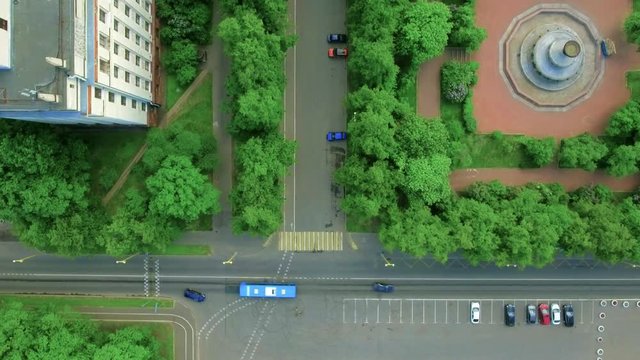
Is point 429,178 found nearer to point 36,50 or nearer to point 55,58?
point 55,58

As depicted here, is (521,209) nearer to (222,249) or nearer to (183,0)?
(222,249)

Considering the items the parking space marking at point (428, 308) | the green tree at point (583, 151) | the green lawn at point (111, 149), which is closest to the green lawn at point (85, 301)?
the green lawn at point (111, 149)

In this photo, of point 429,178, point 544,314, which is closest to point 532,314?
point 544,314

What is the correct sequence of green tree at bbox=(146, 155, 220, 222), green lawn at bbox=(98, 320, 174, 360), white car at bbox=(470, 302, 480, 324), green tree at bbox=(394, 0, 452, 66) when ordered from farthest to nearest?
green lawn at bbox=(98, 320, 174, 360) < white car at bbox=(470, 302, 480, 324) < green tree at bbox=(394, 0, 452, 66) < green tree at bbox=(146, 155, 220, 222)

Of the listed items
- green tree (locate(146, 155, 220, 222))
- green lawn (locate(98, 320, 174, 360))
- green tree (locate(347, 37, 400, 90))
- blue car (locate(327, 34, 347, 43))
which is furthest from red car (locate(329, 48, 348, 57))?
green lawn (locate(98, 320, 174, 360))

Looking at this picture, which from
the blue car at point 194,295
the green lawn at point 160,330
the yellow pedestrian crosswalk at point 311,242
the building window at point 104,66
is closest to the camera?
the building window at point 104,66

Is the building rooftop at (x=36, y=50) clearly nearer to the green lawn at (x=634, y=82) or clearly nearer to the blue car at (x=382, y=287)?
the blue car at (x=382, y=287)

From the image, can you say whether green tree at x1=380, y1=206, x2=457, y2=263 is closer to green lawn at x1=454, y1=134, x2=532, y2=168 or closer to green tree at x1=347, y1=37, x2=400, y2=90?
green lawn at x1=454, y1=134, x2=532, y2=168

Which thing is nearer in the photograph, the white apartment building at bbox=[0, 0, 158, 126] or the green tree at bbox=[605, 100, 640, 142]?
the white apartment building at bbox=[0, 0, 158, 126]
